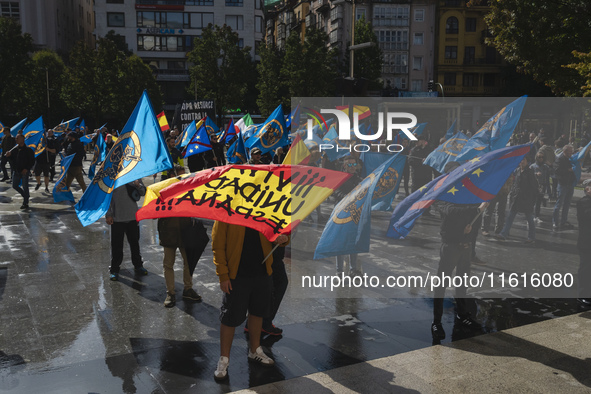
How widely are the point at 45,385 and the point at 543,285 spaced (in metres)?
6.36

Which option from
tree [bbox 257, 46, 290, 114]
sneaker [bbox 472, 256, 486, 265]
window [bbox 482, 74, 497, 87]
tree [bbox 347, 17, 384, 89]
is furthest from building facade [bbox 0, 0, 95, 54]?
sneaker [bbox 472, 256, 486, 265]

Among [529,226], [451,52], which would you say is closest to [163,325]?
[529,226]

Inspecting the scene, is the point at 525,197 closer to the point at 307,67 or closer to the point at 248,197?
the point at 248,197

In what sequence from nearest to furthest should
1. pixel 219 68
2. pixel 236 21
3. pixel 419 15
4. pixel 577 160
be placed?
pixel 577 160
pixel 219 68
pixel 419 15
pixel 236 21

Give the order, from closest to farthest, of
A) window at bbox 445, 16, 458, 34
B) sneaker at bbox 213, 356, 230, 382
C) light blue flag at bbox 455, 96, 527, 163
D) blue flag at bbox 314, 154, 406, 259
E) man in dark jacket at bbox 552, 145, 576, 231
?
sneaker at bbox 213, 356, 230, 382, blue flag at bbox 314, 154, 406, 259, light blue flag at bbox 455, 96, 527, 163, man in dark jacket at bbox 552, 145, 576, 231, window at bbox 445, 16, 458, 34

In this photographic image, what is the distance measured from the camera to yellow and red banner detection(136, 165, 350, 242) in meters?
4.66

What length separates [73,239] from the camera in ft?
35.2

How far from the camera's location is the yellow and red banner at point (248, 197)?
4.66m

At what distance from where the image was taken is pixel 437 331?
5.88 metres

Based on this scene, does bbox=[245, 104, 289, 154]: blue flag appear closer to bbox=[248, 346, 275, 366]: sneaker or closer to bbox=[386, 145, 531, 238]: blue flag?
bbox=[386, 145, 531, 238]: blue flag

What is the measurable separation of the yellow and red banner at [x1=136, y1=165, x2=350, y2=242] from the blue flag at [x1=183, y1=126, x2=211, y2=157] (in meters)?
9.14

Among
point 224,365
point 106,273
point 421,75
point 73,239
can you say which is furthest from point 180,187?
point 421,75

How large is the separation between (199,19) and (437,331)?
6812 cm

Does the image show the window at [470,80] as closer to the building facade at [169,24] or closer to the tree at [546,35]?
the building facade at [169,24]
